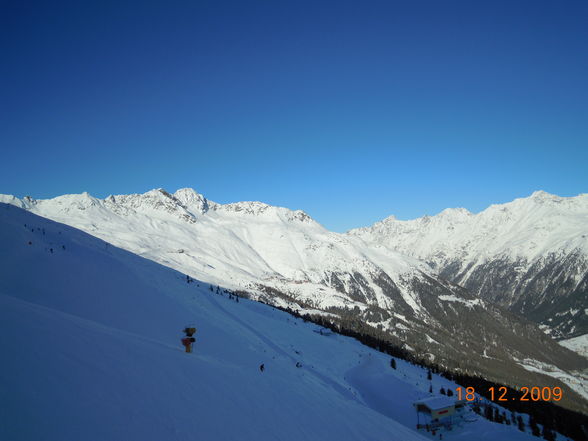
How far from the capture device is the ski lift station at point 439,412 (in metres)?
34.2

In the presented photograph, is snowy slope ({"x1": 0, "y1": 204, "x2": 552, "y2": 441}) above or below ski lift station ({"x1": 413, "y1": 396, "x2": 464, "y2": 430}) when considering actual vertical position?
above

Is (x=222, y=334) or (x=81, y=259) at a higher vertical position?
(x=81, y=259)

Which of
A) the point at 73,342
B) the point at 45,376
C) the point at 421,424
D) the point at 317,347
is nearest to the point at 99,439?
the point at 45,376

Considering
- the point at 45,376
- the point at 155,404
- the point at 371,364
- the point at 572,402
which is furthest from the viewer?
the point at 572,402

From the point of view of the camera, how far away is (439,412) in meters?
34.3

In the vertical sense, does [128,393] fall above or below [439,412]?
above

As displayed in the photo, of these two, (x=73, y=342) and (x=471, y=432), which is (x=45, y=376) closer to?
(x=73, y=342)

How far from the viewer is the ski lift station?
112 ft

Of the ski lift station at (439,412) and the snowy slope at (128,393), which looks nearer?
the snowy slope at (128,393)

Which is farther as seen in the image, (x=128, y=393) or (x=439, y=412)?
(x=439, y=412)

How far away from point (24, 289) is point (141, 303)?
10135 mm

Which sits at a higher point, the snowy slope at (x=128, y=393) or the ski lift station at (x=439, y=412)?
the snowy slope at (x=128, y=393)

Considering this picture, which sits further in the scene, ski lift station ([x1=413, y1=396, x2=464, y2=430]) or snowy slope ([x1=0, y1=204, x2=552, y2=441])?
ski lift station ([x1=413, y1=396, x2=464, y2=430])

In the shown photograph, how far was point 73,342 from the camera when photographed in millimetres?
11203
